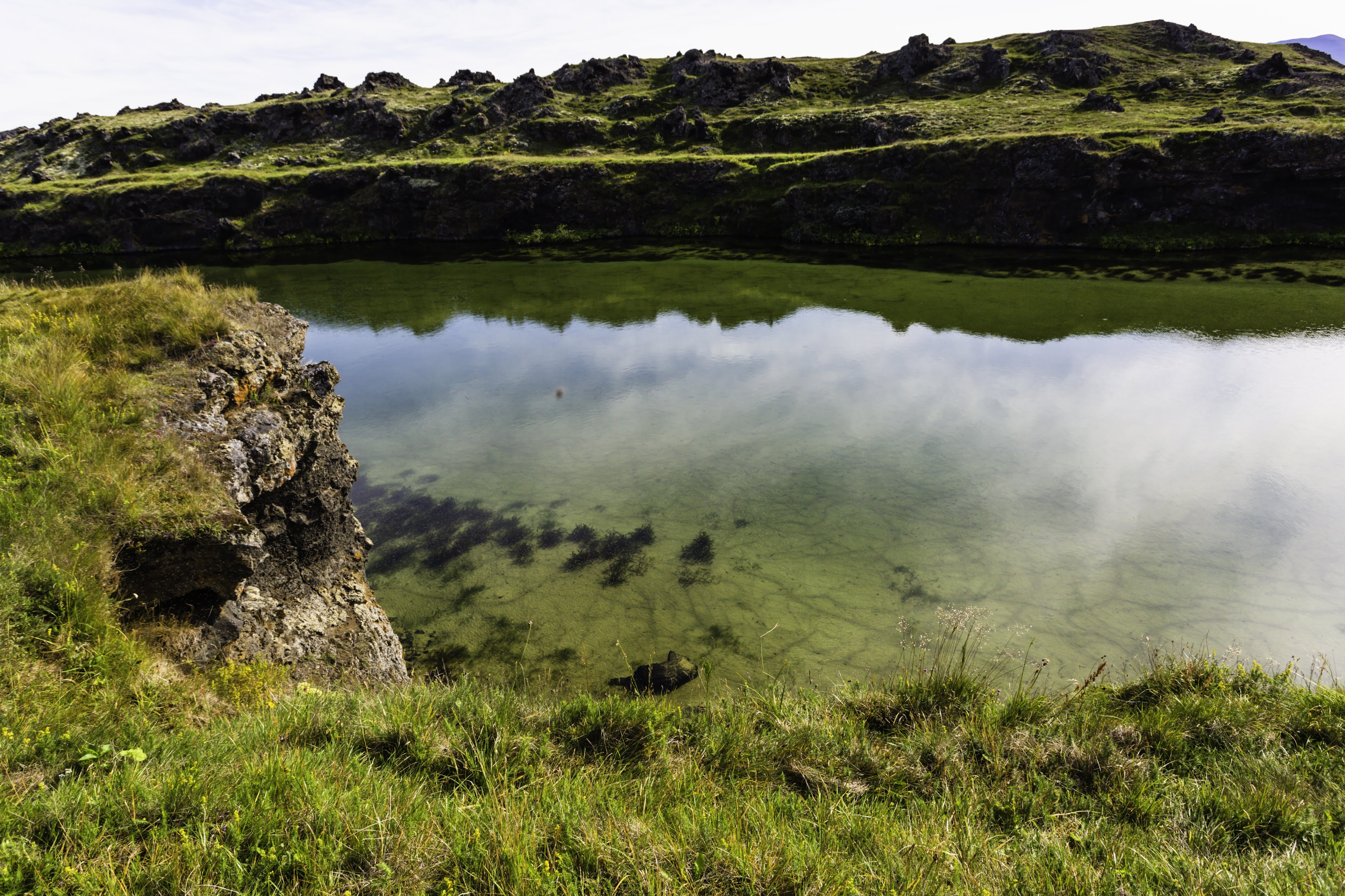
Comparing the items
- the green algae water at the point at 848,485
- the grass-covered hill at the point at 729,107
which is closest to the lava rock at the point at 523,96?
the grass-covered hill at the point at 729,107

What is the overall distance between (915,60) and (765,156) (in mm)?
42325

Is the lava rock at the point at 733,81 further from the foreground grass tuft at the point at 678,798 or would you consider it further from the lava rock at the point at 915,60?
the foreground grass tuft at the point at 678,798

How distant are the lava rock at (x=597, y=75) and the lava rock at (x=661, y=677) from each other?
101m

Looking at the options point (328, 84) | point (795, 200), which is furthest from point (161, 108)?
point (795, 200)

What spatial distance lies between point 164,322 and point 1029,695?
480 inches

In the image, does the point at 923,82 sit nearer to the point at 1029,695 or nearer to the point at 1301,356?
the point at 1301,356

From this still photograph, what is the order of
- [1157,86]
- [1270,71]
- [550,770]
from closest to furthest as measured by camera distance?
[550,770] < [1270,71] < [1157,86]

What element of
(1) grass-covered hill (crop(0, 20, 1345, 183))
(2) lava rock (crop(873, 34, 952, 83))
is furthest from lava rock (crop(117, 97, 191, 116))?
(2) lava rock (crop(873, 34, 952, 83))

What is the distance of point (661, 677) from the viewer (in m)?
7.85

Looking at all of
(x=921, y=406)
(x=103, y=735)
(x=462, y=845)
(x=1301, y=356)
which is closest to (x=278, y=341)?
(x=103, y=735)

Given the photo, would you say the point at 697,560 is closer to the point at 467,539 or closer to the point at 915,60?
the point at 467,539

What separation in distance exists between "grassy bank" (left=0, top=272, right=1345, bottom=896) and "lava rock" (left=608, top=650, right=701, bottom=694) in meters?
1.20

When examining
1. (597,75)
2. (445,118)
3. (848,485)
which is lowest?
(848,485)

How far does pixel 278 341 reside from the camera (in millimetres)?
9914
